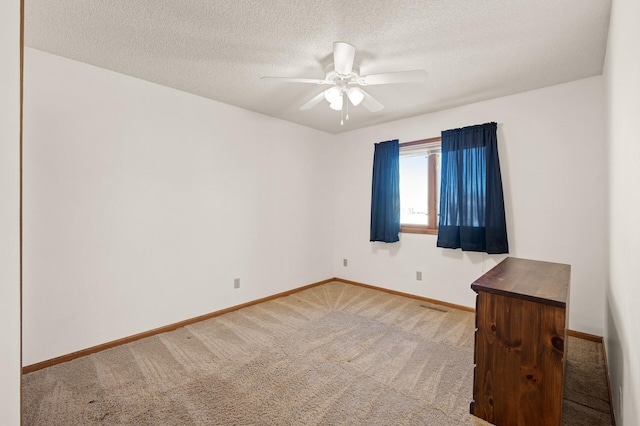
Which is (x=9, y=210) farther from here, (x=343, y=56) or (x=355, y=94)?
(x=355, y=94)

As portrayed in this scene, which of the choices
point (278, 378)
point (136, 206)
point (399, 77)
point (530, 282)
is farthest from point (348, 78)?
point (278, 378)

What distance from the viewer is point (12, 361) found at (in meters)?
0.82

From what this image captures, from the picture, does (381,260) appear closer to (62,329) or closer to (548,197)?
(548,197)

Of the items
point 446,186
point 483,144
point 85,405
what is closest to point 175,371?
point 85,405

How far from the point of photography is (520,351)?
64.1 inches

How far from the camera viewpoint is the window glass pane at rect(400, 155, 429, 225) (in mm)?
3939

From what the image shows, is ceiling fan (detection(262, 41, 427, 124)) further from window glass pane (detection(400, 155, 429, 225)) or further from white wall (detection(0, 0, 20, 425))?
window glass pane (detection(400, 155, 429, 225))

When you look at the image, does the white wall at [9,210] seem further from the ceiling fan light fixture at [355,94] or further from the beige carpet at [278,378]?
the ceiling fan light fixture at [355,94]

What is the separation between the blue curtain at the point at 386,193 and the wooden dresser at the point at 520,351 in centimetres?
223

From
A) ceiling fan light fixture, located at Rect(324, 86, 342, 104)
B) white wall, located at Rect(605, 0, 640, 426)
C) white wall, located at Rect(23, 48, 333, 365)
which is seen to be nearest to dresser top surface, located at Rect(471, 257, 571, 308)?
white wall, located at Rect(605, 0, 640, 426)

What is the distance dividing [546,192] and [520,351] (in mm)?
2071

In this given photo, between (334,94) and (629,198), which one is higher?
(334,94)

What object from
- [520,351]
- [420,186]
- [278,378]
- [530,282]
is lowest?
[278,378]

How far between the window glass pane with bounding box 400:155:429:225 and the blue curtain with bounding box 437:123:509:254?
375mm
